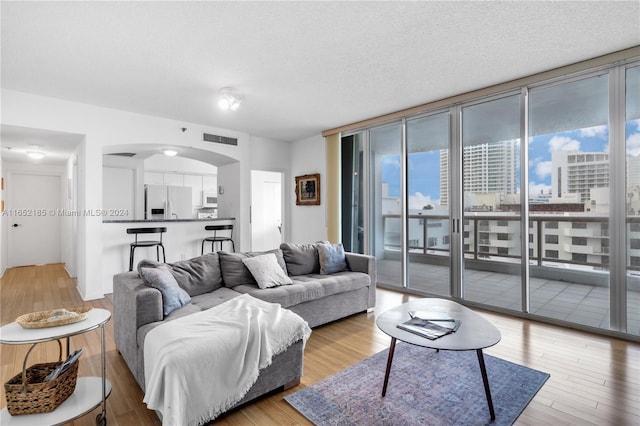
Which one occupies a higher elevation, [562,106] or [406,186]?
[562,106]

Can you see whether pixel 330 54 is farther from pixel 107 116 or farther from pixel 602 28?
pixel 107 116

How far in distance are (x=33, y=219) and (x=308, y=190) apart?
6.18 m

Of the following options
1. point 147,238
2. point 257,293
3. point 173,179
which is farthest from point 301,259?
point 173,179

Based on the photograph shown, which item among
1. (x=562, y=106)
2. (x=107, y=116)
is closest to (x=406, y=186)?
(x=562, y=106)

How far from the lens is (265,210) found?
321 inches

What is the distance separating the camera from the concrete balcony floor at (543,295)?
124 inches

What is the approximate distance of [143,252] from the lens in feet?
16.6

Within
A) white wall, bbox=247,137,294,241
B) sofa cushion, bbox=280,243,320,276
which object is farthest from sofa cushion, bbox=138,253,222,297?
white wall, bbox=247,137,294,241

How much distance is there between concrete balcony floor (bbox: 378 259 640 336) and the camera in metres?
3.15

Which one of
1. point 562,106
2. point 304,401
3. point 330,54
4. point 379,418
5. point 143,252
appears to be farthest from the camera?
point 143,252

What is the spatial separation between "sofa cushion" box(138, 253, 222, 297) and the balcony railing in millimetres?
2869

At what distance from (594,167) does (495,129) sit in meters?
1.09

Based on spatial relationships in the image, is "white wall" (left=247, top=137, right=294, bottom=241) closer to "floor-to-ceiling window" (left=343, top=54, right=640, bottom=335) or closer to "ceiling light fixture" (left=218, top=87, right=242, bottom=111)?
"ceiling light fixture" (left=218, top=87, right=242, bottom=111)

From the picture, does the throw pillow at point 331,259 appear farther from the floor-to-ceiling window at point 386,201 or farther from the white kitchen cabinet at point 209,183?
the white kitchen cabinet at point 209,183
